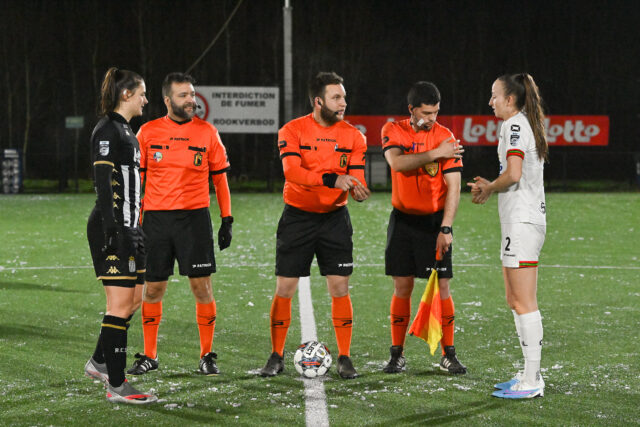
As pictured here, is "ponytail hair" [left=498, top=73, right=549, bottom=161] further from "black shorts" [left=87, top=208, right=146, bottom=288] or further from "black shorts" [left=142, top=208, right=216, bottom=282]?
"black shorts" [left=87, top=208, right=146, bottom=288]

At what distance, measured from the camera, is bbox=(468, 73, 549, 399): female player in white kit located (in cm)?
509

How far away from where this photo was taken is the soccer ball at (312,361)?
5.71 m

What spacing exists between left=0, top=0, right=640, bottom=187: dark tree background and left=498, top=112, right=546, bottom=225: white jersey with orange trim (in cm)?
3518

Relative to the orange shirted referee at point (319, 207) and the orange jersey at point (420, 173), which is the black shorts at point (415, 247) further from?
the orange shirted referee at point (319, 207)

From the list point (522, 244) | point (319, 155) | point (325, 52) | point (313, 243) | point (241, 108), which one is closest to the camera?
point (522, 244)

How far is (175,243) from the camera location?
19.3ft

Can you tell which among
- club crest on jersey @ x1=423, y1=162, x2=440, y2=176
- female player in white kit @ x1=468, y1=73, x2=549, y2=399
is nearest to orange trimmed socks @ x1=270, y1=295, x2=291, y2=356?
club crest on jersey @ x1=423, y1=162, x2=440, y2=176

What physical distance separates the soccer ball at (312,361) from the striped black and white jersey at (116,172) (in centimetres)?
157

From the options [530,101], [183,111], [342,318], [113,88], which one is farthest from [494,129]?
[113,88]

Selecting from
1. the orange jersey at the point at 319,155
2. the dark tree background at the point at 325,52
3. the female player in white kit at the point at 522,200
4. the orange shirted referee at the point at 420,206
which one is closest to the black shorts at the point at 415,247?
the orange shirted referee at the point at 420,206

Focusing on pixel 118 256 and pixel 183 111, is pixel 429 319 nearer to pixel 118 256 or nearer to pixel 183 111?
pixel 118 256

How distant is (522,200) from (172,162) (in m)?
2.49

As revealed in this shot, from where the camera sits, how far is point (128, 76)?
199 inches

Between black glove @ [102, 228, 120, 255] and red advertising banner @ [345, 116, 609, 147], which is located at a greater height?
red advertising banner @ [345, 116, 609, 147]
